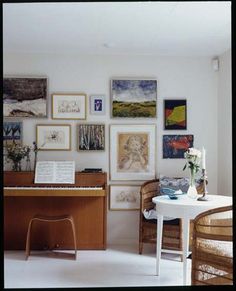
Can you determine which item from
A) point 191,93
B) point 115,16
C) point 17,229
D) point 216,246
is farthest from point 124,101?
point 216,246

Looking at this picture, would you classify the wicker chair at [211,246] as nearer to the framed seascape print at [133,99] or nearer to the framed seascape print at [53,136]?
the framed seascape print at [133,99]

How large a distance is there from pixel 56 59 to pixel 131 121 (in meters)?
1.22

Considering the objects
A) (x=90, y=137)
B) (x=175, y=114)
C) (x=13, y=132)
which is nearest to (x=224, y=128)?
(x=175, y=114)

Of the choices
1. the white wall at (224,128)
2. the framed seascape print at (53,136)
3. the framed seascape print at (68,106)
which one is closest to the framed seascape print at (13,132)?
the framed seascape print at (53,136)

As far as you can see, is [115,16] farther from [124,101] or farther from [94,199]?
[94,199]

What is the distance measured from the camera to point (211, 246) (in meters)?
2.60

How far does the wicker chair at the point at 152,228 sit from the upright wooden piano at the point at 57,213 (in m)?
0.44

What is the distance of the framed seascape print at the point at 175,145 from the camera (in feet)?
16.5

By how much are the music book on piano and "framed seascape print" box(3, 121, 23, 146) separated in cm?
47

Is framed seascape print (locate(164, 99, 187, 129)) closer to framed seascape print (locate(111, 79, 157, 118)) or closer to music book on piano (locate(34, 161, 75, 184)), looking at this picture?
framed seascape print (locate(111, 79, 157, 118))

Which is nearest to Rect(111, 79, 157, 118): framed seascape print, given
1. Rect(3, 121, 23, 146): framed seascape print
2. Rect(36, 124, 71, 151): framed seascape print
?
Rect(36, 124, 71, 151): framed seascape print

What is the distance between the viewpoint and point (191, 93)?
5082 millimetres

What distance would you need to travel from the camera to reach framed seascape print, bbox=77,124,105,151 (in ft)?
16.4

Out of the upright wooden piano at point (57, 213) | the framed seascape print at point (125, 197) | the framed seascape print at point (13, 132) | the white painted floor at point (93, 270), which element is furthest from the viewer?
the framed seascape print at point (125, 197)
